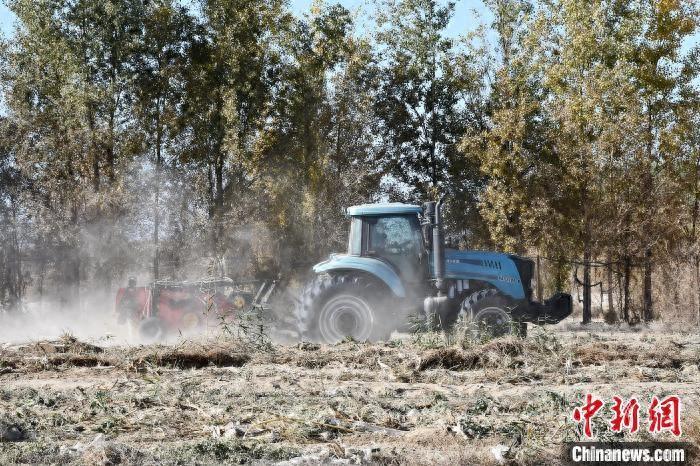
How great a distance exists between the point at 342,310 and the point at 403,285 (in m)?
1.04

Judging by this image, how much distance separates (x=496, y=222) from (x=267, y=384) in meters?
20.3

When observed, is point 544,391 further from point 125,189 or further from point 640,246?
point 125,189

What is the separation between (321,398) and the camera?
903cm

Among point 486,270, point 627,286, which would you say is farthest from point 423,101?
point 486,270

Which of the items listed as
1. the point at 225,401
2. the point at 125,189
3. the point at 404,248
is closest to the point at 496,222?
the point at 125,189

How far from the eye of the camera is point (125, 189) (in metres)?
30.9

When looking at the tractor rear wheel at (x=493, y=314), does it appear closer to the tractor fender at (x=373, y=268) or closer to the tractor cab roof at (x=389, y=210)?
the tractor fender at (x=373, y=268)

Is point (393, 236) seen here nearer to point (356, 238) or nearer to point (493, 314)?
point (356, 238)

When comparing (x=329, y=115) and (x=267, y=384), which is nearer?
(x=267, y=384)

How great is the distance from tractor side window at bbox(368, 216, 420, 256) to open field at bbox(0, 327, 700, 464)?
6.08 ft

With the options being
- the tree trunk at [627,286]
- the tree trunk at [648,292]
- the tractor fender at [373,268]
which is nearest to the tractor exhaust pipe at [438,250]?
the tractor fender at [373,268]

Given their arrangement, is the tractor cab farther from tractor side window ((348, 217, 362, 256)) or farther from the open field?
the open field

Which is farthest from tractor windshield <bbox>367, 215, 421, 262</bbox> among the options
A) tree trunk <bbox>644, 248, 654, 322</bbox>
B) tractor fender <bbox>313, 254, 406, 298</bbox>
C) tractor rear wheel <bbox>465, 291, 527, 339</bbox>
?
tree trunk <bbox>644, 248, 654, 322</bbox>

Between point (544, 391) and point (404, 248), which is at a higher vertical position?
point (404, 248)
